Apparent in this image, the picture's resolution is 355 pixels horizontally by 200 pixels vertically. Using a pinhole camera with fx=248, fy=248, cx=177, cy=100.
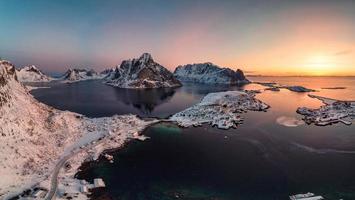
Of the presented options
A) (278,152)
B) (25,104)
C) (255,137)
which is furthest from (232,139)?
(25,104)

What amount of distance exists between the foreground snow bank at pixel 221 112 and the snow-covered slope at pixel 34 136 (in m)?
20.3

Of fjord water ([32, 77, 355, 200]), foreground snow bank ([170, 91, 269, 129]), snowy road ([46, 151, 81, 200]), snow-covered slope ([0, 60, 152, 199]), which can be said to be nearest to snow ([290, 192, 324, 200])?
fjord water ([32, 77, 355, 200])

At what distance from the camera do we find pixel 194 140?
71.8 m

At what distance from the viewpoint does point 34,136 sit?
57719 mm

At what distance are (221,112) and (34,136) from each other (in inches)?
2701

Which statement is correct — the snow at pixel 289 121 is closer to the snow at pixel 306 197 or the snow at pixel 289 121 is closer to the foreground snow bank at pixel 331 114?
the foreground snow bank at pixel 331 114

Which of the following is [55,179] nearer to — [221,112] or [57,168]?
[57,168]

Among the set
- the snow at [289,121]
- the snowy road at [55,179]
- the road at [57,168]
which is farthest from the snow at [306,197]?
the snow at [289,121]

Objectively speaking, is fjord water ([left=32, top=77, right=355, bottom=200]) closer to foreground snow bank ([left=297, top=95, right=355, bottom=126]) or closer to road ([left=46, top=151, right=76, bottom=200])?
road ([left=46, top=151, right=76, bottom=200])

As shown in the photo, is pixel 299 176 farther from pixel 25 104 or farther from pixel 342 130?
pixel 25 104

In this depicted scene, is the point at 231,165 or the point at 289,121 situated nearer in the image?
the point at 231,165

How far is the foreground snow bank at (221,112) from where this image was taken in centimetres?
9006

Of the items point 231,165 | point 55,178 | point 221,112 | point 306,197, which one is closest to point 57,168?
point 55,178

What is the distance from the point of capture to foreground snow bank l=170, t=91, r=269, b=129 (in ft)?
295
